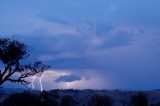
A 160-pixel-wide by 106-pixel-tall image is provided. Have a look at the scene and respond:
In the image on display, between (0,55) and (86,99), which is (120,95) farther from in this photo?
(0,55)

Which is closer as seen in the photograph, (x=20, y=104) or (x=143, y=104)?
(x=20, y=104)

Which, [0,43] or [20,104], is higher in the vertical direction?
[0,43]

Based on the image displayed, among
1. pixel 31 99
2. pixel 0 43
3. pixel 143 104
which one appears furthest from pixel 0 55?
pixel 143 104

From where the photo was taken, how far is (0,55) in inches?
1838

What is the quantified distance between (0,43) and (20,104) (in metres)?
18.9

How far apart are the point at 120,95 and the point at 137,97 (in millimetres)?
68187

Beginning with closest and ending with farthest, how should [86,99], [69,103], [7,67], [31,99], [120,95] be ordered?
[7,67] < [31,99] < [69,103] < [86,99] < [120,95]

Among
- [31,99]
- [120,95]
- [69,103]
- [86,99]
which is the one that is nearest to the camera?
[31,99]

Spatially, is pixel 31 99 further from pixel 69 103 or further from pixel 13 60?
pixel 69 103

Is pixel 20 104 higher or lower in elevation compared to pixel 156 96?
lower

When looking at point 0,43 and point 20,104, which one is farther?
point 20,104

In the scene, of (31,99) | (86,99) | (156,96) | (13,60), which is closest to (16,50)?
(13,60)

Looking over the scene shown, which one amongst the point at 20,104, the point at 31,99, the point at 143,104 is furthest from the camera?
Answer: the point at 143,104

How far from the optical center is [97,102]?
10550cm
